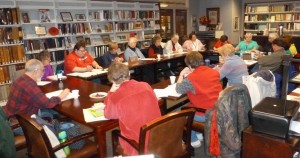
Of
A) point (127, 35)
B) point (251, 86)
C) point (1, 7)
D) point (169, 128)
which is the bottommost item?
point (169, 128)

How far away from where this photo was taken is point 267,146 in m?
1.62

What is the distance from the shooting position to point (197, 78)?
254 cm

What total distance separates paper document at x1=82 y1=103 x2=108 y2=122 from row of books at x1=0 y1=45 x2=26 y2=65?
11.3ft

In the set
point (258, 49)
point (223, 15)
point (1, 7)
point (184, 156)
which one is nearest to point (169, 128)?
point (184, 156)

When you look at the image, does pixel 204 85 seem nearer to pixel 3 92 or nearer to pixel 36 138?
pixel 36 138

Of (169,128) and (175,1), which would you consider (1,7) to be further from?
(175,1)

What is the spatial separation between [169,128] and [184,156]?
40cm

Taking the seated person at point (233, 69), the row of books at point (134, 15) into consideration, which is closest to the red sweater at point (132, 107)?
the seated person at point (233, 69)

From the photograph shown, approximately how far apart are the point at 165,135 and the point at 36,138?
36.7 inches

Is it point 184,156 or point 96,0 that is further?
point 96,0

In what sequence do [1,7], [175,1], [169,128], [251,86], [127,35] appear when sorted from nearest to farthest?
[169,128], [251,86], [1,7], [127,35], [175,1]

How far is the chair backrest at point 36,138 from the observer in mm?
1741

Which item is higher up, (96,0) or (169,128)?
(96,0)

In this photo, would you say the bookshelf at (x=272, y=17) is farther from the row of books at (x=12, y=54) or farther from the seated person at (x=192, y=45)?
the row of books at (x=12, y=54)
